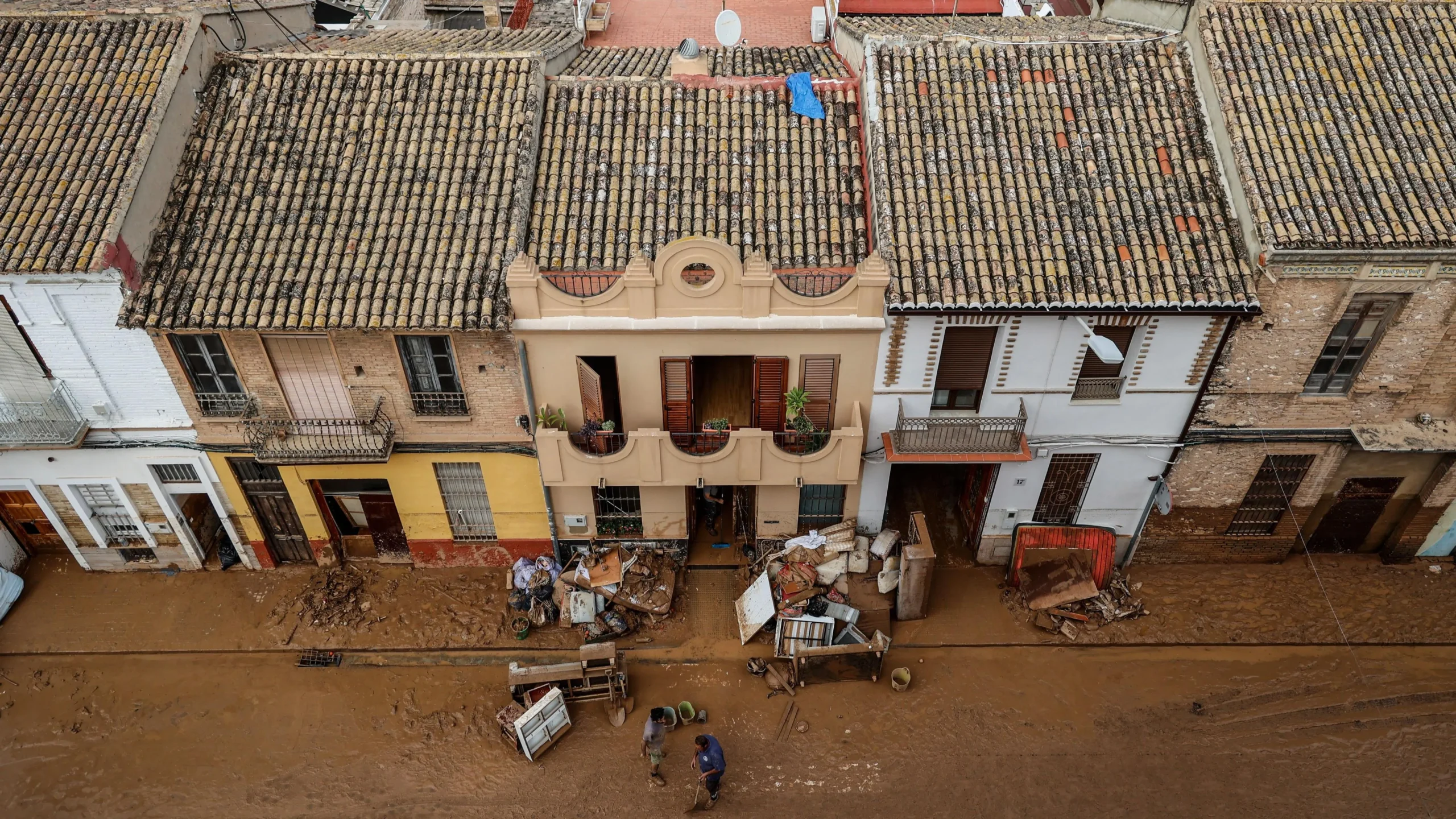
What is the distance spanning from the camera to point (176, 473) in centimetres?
1877

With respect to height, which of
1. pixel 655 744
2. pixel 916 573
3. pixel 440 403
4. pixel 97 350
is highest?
pixel 97 350

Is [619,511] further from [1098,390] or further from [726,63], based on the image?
[726,63]

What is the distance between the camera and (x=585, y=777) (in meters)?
16.3

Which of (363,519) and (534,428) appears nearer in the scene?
(534,428)

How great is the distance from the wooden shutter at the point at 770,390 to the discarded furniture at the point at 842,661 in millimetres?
4945

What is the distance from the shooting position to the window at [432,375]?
1656 cm

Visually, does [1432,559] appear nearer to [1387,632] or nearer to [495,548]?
[1387,632]

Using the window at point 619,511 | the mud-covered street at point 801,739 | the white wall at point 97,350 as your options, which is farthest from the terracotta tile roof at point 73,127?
the window at point 619,511

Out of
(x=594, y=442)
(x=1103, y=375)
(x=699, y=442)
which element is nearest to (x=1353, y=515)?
(x=1103, y=375)

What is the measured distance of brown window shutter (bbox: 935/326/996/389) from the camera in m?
16.2

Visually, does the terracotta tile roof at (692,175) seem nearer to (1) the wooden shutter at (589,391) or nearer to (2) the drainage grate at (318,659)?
(1) the wooden shutter at (589,391)

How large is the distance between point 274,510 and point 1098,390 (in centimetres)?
1957

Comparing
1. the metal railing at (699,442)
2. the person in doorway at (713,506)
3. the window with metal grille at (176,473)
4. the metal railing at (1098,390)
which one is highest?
the metal railing at (1098,390)

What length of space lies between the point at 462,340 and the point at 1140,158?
47.9 feet
